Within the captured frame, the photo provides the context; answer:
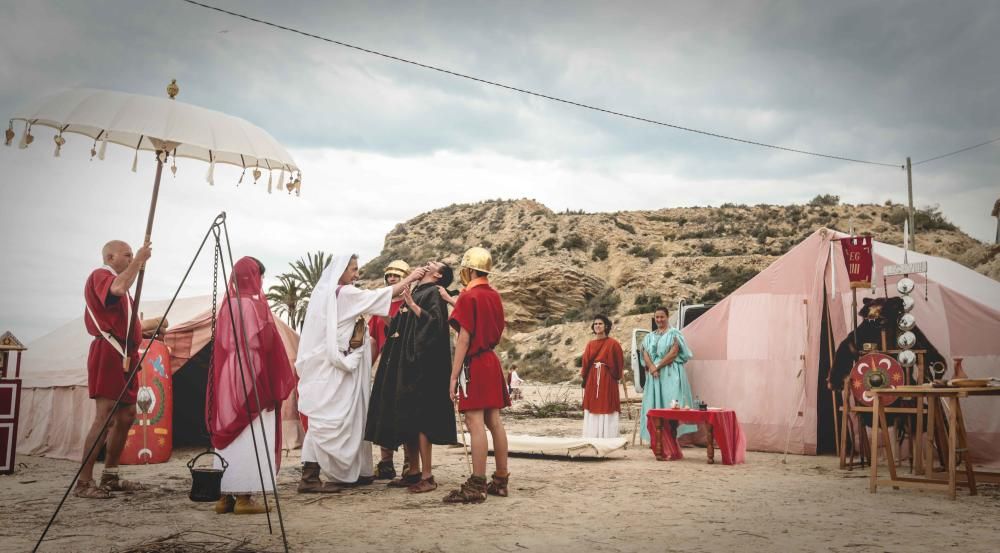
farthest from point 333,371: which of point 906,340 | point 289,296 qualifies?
point 289,296

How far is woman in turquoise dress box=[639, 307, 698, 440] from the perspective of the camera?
Answer: 34.8ft

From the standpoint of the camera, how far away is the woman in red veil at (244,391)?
510 centimetres

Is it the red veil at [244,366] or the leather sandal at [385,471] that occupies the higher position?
the red veil at [244,366]

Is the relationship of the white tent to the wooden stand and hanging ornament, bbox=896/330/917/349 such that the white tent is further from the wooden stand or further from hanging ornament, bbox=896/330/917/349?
hanging ornament, bbox=896/330/917/349

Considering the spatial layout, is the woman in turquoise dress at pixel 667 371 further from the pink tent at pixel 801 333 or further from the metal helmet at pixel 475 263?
the metal helmet at pixel 475 263

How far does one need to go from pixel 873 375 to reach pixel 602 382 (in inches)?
146

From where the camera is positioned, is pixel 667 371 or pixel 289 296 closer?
pixel 667 371

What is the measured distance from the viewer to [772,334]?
10.4 meters

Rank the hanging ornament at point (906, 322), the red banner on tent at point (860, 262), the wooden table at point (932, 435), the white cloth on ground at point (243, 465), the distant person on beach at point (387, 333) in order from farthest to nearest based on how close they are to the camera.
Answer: the red banner on tent at point (860, 262) → the hanging ornament at point (906, 322) → the distant person on beach at point (387, 333) → the wooden table at point (932, 435) → the white cloth on ground at point (243, 465)

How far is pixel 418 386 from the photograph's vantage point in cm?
632

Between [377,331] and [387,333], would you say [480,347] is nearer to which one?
[387,333]

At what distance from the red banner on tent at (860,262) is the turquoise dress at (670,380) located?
257cm

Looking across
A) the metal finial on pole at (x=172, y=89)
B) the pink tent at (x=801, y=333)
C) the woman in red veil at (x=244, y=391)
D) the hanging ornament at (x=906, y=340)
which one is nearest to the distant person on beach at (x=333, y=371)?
the woman in red veil at (x=244, y=391)

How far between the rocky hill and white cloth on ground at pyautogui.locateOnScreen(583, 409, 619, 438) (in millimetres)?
22588
